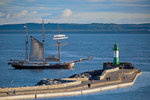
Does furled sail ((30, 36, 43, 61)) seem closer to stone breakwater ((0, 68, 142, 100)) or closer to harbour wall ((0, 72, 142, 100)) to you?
stone breakwater ((0, 68, 142, 100))

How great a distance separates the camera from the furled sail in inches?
2707

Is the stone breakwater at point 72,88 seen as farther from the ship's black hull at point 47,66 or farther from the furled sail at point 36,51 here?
the furled sail at point 36,51

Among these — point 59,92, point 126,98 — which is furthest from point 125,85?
point 59,92

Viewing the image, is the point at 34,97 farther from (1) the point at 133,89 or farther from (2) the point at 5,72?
(2) the point at 5,72

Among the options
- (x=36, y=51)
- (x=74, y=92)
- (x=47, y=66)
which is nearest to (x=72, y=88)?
(x=74, y=92)

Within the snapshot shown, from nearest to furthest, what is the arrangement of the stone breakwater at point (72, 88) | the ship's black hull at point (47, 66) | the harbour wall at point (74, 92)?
1. the harbour wall at point (74, 92)
2. the stone breakwater at point (72, 88)
3. the ship's black hull at point (47, 66)

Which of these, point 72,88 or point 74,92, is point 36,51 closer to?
point 72,88

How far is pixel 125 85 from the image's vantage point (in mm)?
39906

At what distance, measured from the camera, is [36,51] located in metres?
68.9

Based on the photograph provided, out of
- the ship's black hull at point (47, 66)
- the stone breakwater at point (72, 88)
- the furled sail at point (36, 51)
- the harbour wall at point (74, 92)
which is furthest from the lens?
the furled sail at point (36, 51)

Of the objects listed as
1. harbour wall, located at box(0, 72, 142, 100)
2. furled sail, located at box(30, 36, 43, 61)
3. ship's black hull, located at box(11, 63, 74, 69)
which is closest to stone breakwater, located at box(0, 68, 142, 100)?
harbour wall, located at box(0, 72, 142, 100)

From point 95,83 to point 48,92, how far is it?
5717 mm

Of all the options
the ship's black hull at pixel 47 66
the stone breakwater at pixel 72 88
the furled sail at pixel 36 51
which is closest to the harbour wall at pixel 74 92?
the stone breakwater at pixel 72 88

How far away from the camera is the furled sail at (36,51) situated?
6875cm
